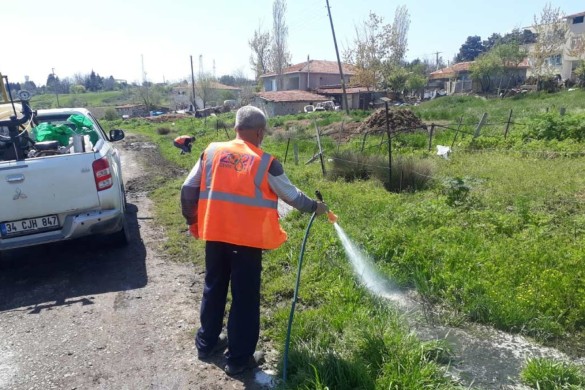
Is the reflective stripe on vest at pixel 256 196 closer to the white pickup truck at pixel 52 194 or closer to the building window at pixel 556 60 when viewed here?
the white pickup truck at pixel 52 194

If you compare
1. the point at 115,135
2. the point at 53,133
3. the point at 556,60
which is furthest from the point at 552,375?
the point at 556,60

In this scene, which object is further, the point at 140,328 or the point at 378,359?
the point at 140,328

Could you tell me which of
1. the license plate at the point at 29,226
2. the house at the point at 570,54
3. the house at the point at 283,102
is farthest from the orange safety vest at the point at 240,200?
the house at the point at 570,54

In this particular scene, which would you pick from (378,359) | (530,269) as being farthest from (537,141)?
(378,359)

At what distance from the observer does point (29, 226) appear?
4.71m

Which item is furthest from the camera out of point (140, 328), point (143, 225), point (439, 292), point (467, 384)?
point (143, 225)

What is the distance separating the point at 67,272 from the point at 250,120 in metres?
3.47

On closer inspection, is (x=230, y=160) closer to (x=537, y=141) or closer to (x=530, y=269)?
(x=530, y=269)

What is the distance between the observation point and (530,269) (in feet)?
13.5

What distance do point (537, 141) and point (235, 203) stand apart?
11865mm

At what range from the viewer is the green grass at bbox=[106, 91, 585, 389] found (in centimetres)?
300

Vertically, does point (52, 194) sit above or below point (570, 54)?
below

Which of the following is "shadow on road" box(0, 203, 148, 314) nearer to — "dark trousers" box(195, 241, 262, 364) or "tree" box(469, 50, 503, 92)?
"dark trousers" box(195, 241, 262, 364)

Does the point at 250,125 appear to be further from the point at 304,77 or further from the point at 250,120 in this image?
the point at 304,77
